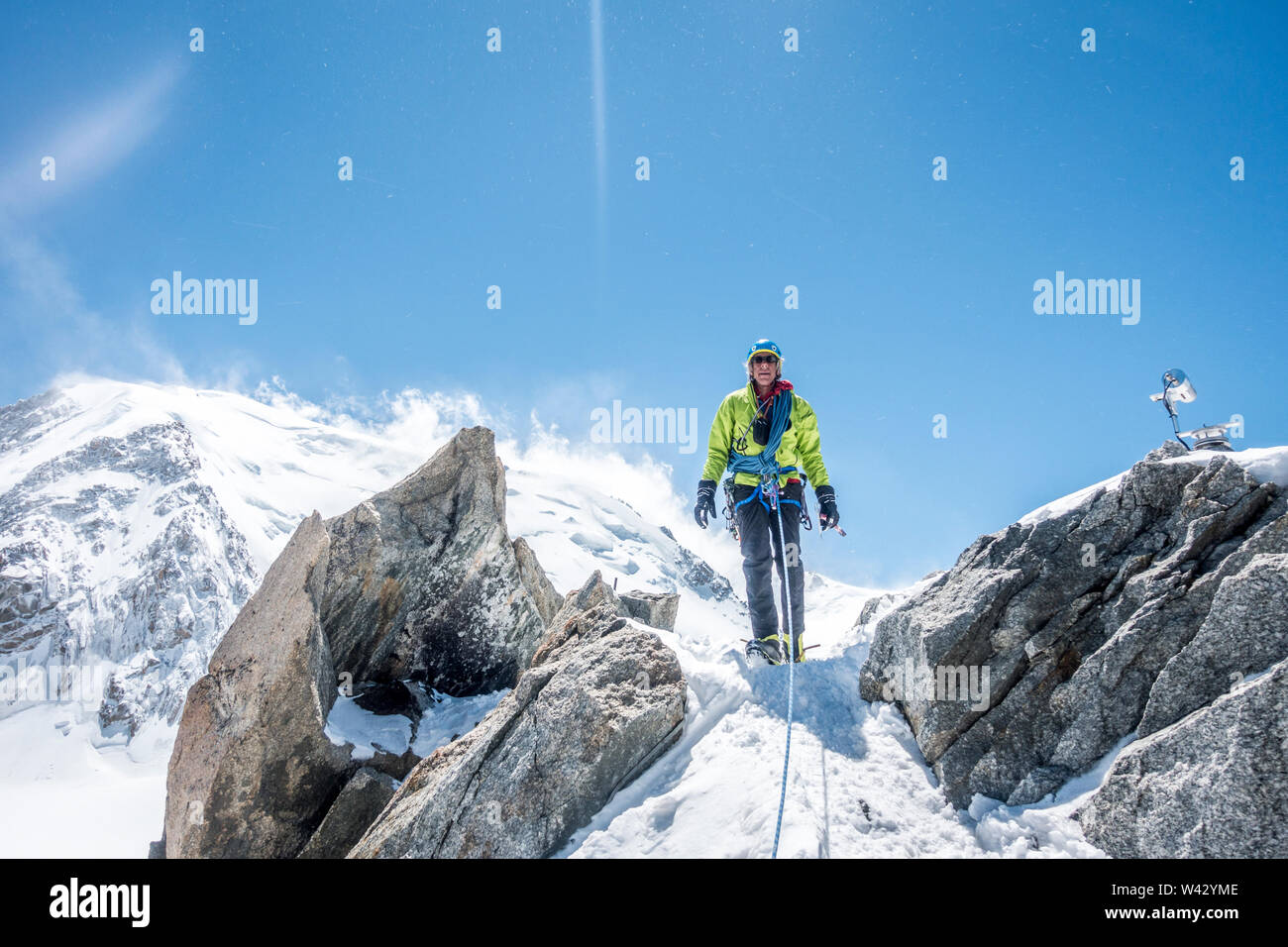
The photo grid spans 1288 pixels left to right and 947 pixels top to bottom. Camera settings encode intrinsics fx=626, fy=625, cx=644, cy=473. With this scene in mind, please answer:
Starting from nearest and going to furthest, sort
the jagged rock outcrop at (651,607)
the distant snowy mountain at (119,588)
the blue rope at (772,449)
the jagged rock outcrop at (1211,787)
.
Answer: the jagged rock outcrop at (1211,787) < the blue rope at (772,449) < the jagged rock outcrop at (651,607) < the distant snowy mountain at (119,588)

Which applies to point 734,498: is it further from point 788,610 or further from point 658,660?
point 658,660

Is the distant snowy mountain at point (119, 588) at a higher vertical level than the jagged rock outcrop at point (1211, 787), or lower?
lower

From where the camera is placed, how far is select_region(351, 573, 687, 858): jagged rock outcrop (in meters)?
6.16

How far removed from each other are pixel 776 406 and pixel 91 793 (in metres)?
185

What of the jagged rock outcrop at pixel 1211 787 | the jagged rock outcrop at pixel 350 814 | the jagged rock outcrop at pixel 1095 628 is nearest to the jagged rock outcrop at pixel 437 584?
the jagged rock outcrop at pixel 350 814

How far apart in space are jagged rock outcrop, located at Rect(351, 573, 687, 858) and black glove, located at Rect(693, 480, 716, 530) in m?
2.27

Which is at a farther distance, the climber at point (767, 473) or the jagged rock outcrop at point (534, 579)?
the jagged rock outcrop at point (534, 579)

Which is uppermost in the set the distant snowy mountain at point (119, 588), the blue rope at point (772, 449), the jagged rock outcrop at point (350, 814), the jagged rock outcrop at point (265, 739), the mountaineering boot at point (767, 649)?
the blue rope at point (772, 449)

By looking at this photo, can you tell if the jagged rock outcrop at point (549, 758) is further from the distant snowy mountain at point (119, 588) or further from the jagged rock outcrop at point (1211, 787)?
the distant snowy mountain at point (119, 588)

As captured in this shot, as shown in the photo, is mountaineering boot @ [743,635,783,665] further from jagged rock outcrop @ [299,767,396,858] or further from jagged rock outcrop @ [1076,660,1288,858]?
jagged rock outcrop @ [299,767,396,858]

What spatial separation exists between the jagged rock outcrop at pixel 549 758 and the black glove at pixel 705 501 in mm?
2271

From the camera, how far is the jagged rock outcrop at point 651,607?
17.9 m

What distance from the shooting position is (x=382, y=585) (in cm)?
1441
